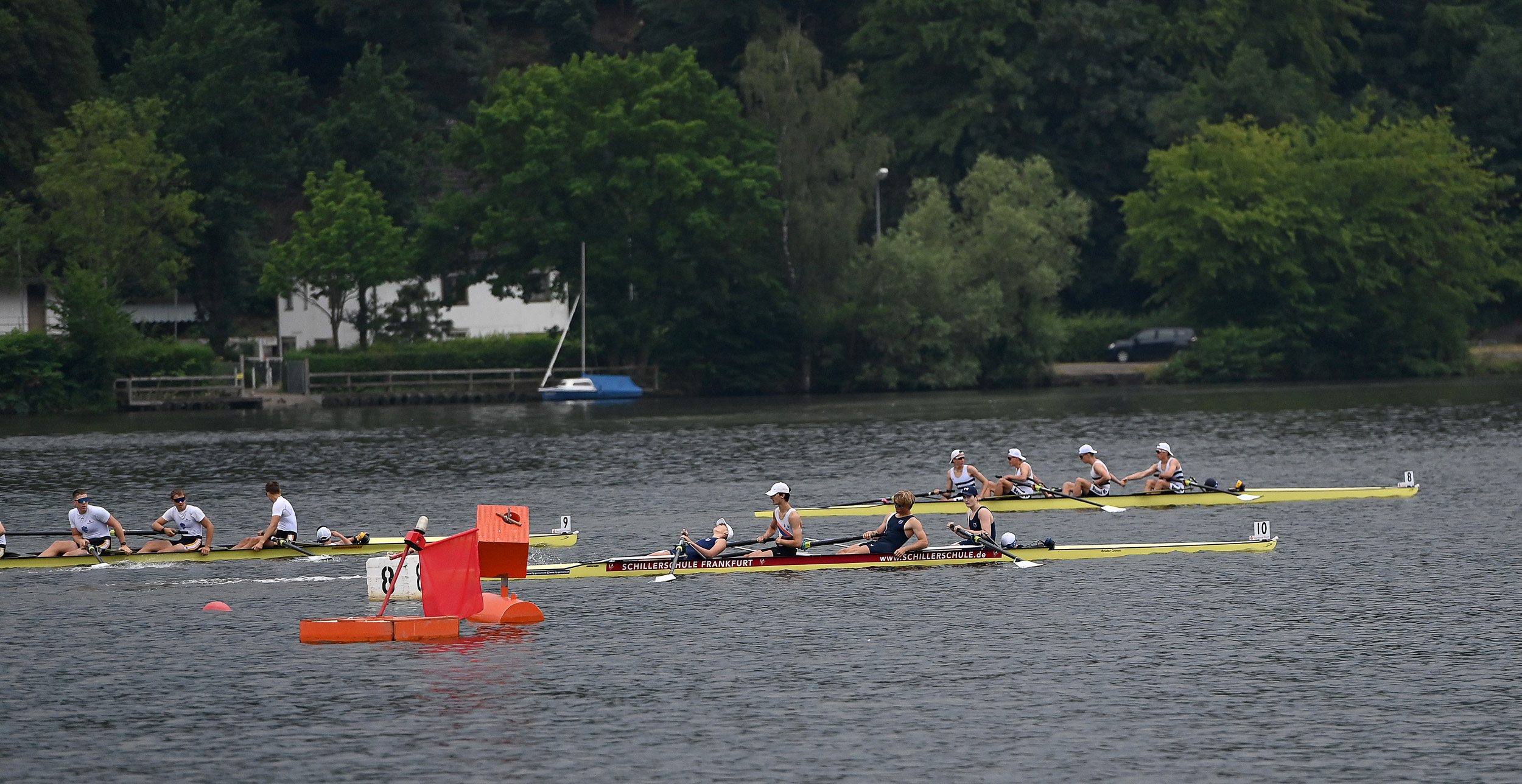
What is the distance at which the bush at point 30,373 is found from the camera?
3263 inches

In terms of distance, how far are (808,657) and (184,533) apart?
15262mm

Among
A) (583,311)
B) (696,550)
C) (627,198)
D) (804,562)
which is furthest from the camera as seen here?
(627,198)

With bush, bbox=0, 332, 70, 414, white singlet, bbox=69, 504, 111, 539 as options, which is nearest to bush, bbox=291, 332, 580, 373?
bush, bbox=0, 332, 70, 414

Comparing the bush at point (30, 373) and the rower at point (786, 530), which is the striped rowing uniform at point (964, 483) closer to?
the rower at point (786, 530)

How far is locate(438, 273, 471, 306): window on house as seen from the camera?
93.8 metres

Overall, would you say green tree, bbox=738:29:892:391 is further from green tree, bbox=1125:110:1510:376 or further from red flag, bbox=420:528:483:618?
red flag, bbox=420:528:483:618

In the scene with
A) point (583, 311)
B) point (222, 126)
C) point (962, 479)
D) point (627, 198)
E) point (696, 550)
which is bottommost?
point (696, 550)

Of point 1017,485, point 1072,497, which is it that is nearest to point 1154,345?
point 1072,497

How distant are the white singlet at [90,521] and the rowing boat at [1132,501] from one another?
15.1m

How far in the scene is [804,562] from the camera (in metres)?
33.7

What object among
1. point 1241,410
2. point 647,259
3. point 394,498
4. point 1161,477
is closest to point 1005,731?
point 1161,477

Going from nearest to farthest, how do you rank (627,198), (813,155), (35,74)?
(627,198) → (813,155) → (35,74)

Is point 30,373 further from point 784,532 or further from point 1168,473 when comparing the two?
point 784,532

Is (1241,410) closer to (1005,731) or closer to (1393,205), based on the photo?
(1393,205)
